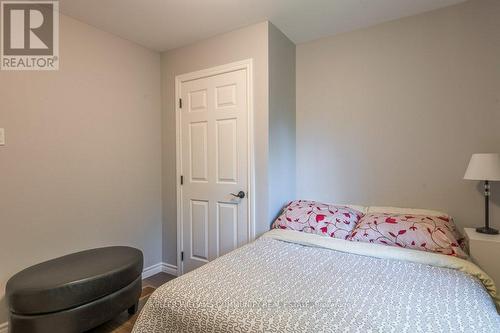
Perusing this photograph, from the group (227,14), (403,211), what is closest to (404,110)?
(403,211)

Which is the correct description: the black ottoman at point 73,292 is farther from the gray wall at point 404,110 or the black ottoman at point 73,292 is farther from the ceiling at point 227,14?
the ceiling at point 227,14

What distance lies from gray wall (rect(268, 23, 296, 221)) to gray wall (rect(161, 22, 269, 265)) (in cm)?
6

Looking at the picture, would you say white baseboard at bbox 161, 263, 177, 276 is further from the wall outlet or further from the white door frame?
the wall outlet

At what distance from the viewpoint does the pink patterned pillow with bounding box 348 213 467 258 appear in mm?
1656

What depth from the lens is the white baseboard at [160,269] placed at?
2.79 metres

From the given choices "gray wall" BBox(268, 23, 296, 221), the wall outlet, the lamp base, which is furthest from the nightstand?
the wall outlet

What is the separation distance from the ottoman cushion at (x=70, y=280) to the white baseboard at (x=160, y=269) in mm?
801

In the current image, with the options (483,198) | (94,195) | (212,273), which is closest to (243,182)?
(212,273)

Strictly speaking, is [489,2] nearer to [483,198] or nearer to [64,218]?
[483,198]

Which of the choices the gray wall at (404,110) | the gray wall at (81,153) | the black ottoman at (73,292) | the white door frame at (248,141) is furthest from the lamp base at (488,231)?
the gray wall at (81,153)

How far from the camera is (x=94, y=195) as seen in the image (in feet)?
7.70

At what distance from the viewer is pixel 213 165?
8.47 feet

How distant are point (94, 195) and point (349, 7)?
8.69 feet

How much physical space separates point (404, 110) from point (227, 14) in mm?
1686
